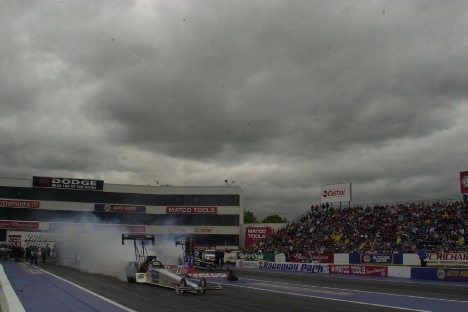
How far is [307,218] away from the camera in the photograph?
63.8 m

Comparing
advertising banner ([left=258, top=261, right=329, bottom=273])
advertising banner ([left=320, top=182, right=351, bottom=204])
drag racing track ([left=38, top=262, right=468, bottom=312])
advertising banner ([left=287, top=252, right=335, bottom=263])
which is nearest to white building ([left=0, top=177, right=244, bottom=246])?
advertising banner ([left=320, top=182, right=351, bottom=204])

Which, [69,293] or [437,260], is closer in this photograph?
[69,293]

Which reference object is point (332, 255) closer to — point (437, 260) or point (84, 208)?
point (437, 260)

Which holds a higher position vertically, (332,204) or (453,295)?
(332,204)

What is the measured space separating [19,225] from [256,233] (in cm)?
3445

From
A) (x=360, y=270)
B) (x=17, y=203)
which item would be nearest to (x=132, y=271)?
(x=360, y=270)

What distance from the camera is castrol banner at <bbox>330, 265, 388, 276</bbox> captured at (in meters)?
33.8

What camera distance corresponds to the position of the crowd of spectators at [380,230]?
141 feet

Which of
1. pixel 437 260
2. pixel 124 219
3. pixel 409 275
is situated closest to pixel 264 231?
pixel 124 219

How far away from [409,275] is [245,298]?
1742 cm

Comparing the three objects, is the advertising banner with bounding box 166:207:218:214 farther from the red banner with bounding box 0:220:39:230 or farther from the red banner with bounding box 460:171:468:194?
the red banner with bounding box 460:171:468:194

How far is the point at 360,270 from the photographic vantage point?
35.5 meters

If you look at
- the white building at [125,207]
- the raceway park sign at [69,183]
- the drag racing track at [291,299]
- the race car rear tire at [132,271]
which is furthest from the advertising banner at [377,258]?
the raceway park sign at [69,183]

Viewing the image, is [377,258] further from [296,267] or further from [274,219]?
[274,219]
